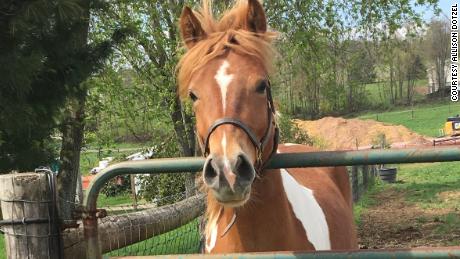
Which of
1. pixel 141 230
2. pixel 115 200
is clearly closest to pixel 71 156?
pixel 141 230

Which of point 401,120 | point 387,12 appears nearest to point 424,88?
point 401,120

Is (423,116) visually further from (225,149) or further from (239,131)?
(225,149)

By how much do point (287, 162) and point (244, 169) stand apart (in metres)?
0.18

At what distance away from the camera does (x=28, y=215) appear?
1.88 meters

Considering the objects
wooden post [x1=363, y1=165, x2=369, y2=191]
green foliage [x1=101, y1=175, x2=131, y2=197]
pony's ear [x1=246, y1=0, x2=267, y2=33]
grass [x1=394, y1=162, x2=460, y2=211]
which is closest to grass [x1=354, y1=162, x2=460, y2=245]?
grass [x1=394, y1=162, x2=460, y2=211]

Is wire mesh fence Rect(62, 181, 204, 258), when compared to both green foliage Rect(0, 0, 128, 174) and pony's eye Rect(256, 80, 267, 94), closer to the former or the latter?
pony's eye Rect(256, 80, 267, 94)

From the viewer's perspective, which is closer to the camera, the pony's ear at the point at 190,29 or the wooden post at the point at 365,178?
the pony's ear at the point at 190,29

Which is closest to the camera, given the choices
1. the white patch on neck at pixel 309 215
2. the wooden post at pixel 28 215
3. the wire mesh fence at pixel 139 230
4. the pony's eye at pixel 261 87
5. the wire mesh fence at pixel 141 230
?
the wooden post at pixel 28 215

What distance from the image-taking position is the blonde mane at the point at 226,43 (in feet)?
7.22

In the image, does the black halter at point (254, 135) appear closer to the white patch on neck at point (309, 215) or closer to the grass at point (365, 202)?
the white patch on neck at point (309, 215)

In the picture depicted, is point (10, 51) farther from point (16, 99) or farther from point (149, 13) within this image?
point (149, 13)

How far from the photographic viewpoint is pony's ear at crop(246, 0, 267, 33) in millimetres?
2350

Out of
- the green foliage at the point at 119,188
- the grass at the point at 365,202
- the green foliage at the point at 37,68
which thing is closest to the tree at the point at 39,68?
the green foliage at the point at 37,68

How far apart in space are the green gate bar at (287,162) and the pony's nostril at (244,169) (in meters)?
0.16
